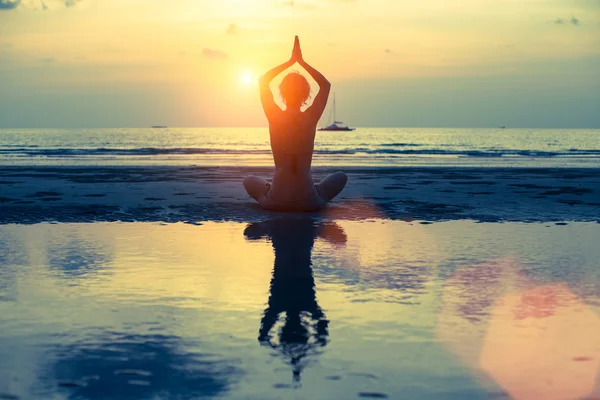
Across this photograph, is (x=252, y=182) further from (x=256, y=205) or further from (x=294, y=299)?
(x=294, y=299)

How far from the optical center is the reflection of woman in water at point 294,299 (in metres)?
4.68

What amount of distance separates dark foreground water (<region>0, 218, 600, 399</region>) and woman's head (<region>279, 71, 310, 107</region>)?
8.73 ft

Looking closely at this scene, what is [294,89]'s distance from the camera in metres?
11.0

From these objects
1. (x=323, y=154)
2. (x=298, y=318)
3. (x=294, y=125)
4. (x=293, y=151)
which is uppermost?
(x=323, y=154)

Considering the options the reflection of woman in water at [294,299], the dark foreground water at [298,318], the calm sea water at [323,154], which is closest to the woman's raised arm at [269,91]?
the reflection of woman in water at [294,299]

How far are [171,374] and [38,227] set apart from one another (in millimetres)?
7439

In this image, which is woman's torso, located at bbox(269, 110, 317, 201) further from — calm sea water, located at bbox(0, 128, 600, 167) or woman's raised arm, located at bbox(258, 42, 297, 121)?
calm sea water, located at bbox(0, 128, 600, 167)

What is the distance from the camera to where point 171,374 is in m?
4.07

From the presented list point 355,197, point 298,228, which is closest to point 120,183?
point 355,197

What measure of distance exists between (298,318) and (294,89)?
625 centimetres

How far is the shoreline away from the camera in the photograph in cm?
1231

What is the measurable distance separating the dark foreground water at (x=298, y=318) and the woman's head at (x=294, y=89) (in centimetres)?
266

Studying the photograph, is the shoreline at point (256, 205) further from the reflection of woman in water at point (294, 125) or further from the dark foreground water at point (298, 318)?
the dark foreground water at point (298, 318)

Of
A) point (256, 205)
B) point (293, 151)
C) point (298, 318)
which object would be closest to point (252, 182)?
point (256, 205)
